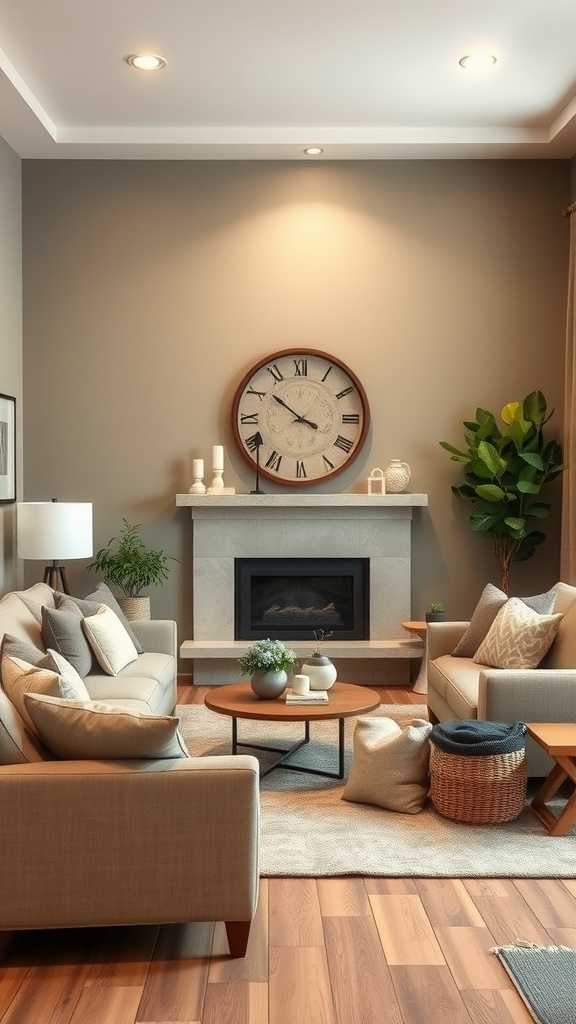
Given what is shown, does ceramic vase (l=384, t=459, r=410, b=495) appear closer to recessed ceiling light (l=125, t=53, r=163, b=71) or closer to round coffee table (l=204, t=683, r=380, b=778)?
round coffee table (l=204, t=683, r=380, b=778)

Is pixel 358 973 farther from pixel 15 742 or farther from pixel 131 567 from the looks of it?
pixel 131 567

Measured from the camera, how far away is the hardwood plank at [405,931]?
264 cm

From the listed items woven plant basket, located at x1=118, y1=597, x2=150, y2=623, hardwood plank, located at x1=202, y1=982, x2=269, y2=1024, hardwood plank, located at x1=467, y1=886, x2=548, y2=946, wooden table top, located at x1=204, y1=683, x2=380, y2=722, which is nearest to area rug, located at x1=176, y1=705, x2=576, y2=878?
hardwood plank, located at x1=467, y1=886, x2=548, y2=946

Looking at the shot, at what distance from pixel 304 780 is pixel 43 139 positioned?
4130 millimetres

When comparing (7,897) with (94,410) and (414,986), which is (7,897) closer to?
(414,986)

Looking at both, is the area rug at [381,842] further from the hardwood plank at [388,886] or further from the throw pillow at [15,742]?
the throw pillow at [15,742]

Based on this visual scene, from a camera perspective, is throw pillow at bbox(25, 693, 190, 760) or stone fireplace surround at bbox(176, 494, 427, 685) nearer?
throw pillow at bbox(25, 693, 190, 760)

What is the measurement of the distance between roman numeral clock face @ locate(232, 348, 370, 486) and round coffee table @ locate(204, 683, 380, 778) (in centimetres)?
207

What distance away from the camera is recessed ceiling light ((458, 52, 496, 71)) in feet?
16.1

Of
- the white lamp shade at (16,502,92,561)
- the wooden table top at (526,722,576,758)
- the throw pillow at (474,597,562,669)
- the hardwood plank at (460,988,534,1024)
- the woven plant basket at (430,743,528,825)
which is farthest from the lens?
the white lamp shade at (16,502,92,561)

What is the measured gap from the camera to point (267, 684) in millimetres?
4230

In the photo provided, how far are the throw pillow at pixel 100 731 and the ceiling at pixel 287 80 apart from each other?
3300mm

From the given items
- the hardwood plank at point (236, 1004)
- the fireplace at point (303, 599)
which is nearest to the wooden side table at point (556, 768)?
the hardwood plank at point (236, 1004)

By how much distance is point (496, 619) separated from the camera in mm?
4574
